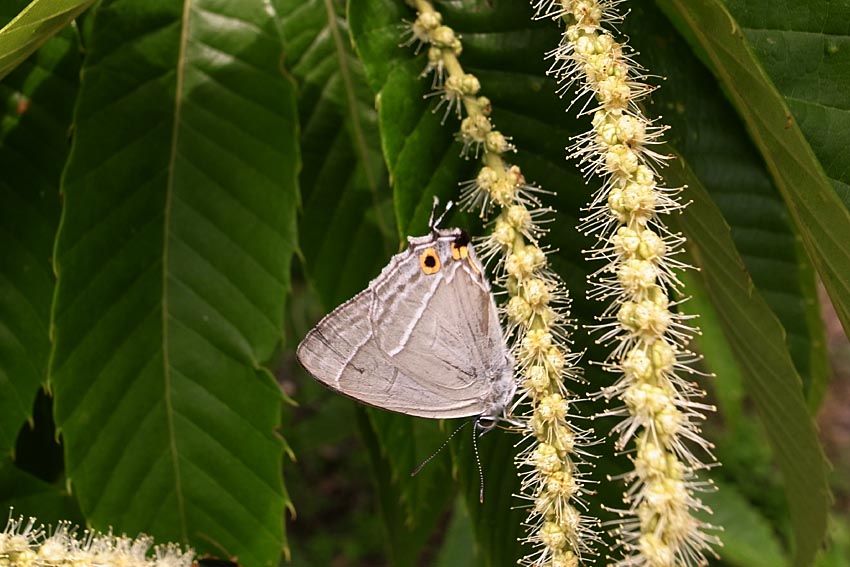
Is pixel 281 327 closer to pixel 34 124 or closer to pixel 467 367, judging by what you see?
pixel 467 367

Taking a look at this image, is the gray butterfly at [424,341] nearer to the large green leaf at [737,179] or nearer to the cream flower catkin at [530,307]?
the cream flower catkin at [530,307]

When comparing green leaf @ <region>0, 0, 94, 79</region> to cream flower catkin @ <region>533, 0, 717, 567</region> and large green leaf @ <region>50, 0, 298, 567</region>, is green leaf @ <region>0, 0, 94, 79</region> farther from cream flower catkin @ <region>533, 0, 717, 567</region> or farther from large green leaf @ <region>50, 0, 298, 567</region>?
cream flower catkin @ <region>533, 0, 717, 567</region>

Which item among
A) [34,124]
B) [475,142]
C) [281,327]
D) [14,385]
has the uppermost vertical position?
[475,142]

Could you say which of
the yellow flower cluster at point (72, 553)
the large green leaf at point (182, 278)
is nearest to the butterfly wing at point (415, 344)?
the large green leaf at point (182, 278)

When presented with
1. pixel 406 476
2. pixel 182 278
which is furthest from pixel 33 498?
pixel 406 476

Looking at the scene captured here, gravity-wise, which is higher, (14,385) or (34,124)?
(34,124)

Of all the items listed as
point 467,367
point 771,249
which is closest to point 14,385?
point 467,367

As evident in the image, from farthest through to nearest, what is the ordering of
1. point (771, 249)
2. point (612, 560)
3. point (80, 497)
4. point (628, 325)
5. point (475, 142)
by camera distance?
1. point (771, 249)
2. point (80, 497)
3. point (475, 142)
4. point (612, 560)
5. point (628, 325)
